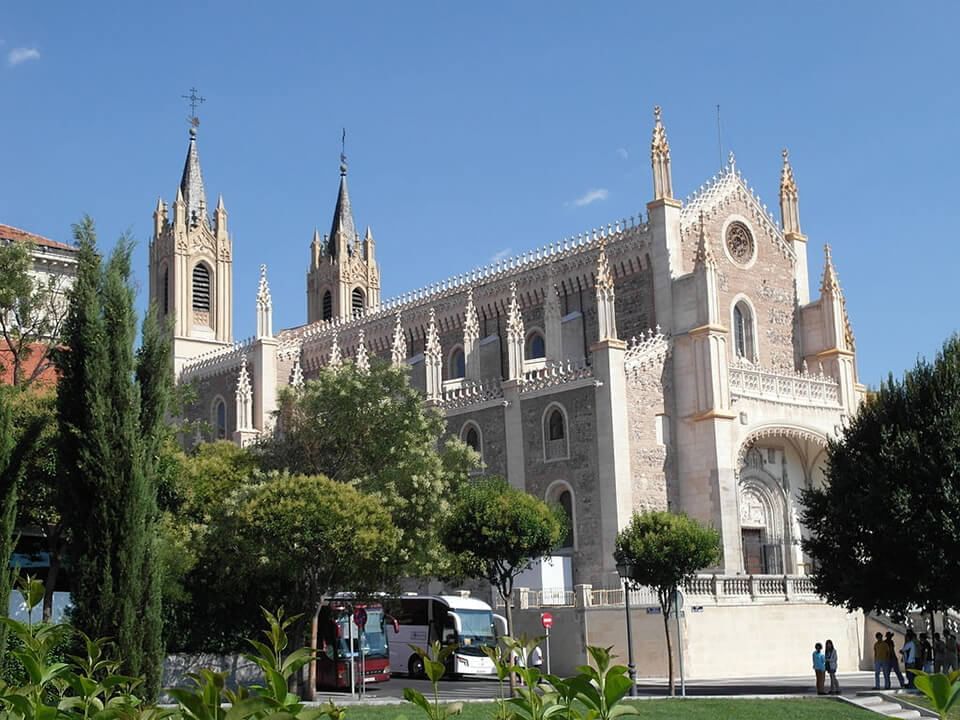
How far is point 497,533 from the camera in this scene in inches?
1241

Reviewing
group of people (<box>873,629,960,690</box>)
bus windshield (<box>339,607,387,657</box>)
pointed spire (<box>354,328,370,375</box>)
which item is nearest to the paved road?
group of people (<box>873,629,960,690</box>)

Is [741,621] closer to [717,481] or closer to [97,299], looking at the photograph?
[717,481]

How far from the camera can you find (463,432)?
151ft

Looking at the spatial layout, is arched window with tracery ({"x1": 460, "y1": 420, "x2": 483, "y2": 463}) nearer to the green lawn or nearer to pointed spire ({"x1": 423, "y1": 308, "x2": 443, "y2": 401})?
pointed spire ({"x1": 423, "y1": 308, "x2": 443, "y2": 401})

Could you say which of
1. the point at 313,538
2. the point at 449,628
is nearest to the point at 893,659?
the point at 449,628

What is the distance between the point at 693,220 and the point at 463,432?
38.4 feet

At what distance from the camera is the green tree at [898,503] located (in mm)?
28625

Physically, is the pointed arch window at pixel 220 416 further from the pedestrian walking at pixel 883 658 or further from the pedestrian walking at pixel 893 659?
the pedestrian walking at pixel 883 658

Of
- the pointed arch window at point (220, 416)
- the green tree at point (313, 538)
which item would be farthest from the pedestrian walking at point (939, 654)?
the pointed arch window at point (220, 416)

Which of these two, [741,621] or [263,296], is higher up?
[263,296]

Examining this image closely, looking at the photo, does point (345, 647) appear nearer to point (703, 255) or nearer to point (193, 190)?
point (703, 255)

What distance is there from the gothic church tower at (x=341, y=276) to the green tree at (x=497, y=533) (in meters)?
43.1

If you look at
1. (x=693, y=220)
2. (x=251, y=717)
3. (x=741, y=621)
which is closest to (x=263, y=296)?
(x=693, y=220)

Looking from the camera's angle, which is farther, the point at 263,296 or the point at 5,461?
A: the point at 263,296
